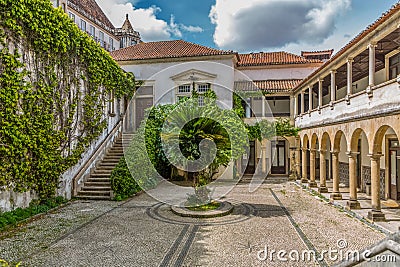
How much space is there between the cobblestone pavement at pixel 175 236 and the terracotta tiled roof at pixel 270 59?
1549 cm

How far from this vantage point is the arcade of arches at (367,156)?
9.86 metres

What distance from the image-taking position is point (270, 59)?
2597cm

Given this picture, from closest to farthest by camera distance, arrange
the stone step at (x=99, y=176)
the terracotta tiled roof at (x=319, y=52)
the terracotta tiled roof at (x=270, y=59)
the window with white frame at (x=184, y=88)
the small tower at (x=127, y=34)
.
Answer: the stone step at (x=99, y=176) < the window with white frame at (x=184, y=88) < the terracotta tiled roof at (x=270, y=59) < the terracotta tiled roof at (x=319, y=52) < the small tower at (x=127, y=34)

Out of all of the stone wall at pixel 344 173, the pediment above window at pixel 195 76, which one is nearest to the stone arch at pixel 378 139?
the stone wall at pixel 344 173

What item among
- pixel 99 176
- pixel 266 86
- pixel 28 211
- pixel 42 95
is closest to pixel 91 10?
pixel 266 86

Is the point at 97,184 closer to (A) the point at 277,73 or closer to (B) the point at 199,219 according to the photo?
(B) the point at 199,219

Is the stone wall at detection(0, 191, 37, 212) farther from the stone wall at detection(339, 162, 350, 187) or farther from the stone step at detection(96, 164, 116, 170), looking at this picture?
the stone wall at detection(339, 162, 350, 187)

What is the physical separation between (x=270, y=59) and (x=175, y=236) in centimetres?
2093

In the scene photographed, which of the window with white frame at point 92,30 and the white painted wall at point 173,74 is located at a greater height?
the window with white frame at point 92,30

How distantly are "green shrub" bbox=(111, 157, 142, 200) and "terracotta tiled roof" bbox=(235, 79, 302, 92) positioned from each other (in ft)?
36.5

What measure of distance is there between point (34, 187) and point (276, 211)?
29.1ft

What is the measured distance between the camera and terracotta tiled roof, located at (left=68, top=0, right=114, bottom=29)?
28402mm

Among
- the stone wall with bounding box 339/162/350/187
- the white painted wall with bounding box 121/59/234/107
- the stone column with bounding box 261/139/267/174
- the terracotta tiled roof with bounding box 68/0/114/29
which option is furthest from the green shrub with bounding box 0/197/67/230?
the terracotta tiled roof with bounding box 68/0/114/29

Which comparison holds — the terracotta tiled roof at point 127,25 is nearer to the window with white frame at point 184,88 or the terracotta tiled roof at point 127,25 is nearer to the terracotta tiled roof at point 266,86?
the window with white frame at point 184,88
